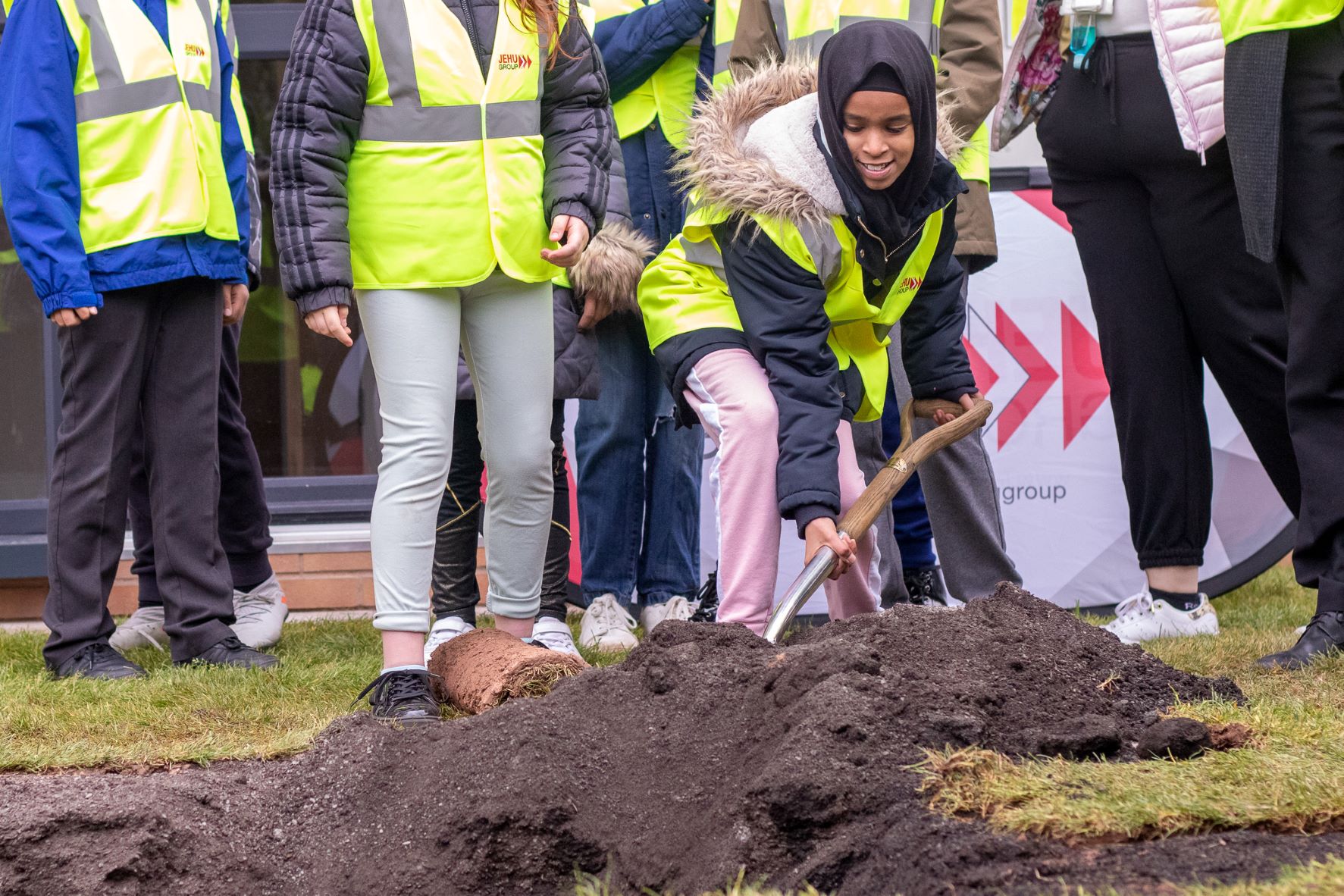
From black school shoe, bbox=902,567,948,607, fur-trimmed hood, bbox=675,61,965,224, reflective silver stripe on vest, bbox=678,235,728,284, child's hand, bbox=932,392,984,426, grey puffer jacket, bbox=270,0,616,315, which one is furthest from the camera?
black school shoe, bbox=902,567,948,607

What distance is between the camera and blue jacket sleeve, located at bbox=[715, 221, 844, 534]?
338cm

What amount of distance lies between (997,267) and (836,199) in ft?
6.35

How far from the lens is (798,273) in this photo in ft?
11.6

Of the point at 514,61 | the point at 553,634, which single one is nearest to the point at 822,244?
the point at 514,61

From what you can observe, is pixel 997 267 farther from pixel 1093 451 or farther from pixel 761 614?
pixel 761 614

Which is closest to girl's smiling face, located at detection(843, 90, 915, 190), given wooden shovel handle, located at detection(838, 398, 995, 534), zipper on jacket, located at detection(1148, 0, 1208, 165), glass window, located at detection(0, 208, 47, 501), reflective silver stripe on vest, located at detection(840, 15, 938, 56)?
wooden shovel handle, located at detection(838, 398, 995, 534)

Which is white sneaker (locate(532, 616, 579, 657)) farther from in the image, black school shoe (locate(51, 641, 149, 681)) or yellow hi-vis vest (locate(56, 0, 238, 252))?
yellow hi-vis vest (locate(56, 0, 238, 252))

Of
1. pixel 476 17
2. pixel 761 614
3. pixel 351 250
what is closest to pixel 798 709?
pixel 761 614

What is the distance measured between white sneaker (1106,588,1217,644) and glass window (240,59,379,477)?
3276mm

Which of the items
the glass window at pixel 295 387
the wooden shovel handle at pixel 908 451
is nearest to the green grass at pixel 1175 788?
the wooden shovel handle at pixel 908 451

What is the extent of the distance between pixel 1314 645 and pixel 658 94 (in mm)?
2535

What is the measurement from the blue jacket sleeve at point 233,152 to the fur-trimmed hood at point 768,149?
138cm

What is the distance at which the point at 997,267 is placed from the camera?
17.4 feet

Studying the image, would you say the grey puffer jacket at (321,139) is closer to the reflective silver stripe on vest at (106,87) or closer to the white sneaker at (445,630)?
the reflective silver stripe on vest at (106,87)
